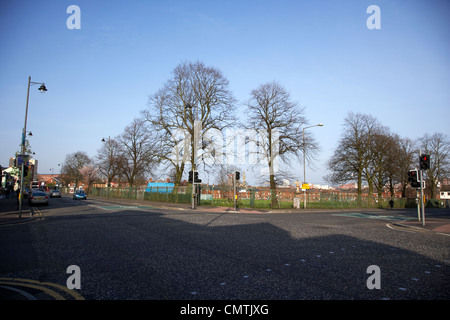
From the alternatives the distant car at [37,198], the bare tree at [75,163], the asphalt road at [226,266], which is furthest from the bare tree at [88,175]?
the asphalt road at [226,266]

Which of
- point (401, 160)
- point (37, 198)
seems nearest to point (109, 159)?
point (37, 198)

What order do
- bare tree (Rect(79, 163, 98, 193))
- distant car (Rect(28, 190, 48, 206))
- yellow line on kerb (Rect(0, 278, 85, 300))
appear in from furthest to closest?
bare tree (Rect(79, 163, 98, 193)) → distant car (Rect(28, 190, 48, 206)) → yellow line on kerb (Rect(0, 278, 85, 300))

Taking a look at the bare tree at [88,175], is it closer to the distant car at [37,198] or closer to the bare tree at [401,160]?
the distant car at [37,198]

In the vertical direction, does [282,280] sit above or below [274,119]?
below

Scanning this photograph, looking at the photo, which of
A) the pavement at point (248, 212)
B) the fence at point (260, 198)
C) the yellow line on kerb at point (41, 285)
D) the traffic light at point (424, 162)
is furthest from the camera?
the fence at point (260, 198)

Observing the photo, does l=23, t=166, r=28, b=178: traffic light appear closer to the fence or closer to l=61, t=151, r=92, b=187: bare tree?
the fence

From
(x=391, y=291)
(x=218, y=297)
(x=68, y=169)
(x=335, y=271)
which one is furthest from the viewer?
(x=68, y=169)

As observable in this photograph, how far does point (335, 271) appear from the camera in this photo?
19.1 ft

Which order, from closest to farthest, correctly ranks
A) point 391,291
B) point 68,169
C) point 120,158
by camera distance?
point 391,291 → point 120,158 → point 68,169

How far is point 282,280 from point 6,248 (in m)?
7.80

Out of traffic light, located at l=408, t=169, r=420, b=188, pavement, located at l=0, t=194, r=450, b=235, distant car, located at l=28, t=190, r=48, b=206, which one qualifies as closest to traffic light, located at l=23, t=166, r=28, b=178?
pavement, located at l=0, t=194, r=450, b=235

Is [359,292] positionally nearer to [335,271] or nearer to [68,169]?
[335,271]
